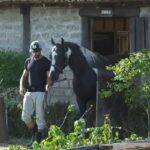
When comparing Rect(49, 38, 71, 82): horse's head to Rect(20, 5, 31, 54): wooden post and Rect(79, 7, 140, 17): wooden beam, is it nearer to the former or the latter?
Rect(79, 7, 140, 17): wooden beam

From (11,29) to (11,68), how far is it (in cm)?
173

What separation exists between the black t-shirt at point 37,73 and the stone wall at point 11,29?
4.43 m

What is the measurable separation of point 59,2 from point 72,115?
2.98 metres

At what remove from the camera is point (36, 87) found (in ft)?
39.9

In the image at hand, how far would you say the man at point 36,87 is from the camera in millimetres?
12031

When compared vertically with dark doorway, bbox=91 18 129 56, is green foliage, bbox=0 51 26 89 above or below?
below

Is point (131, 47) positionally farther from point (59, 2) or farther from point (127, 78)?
point (127, 78)

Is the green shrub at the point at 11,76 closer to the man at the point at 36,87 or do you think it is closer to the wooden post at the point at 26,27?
the wooden post at the point at 26,27

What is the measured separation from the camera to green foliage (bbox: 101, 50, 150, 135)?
1073 centimetres

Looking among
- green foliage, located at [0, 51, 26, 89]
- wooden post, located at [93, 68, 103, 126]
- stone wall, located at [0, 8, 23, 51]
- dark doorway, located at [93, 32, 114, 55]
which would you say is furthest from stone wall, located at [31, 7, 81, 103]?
wooden post, located at [93, 68, 103, 126]

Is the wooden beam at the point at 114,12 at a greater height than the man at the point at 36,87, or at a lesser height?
greater

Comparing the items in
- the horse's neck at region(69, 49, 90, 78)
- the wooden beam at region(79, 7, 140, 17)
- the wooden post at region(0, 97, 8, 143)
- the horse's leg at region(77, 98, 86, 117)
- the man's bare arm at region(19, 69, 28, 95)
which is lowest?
A: the wooden post at region(0, 97, 8, 143)

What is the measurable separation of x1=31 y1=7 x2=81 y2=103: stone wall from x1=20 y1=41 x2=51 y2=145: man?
105 inches

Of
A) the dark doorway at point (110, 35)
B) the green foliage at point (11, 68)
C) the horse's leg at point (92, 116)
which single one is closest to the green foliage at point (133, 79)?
the horse's leg at point (92, 116)
